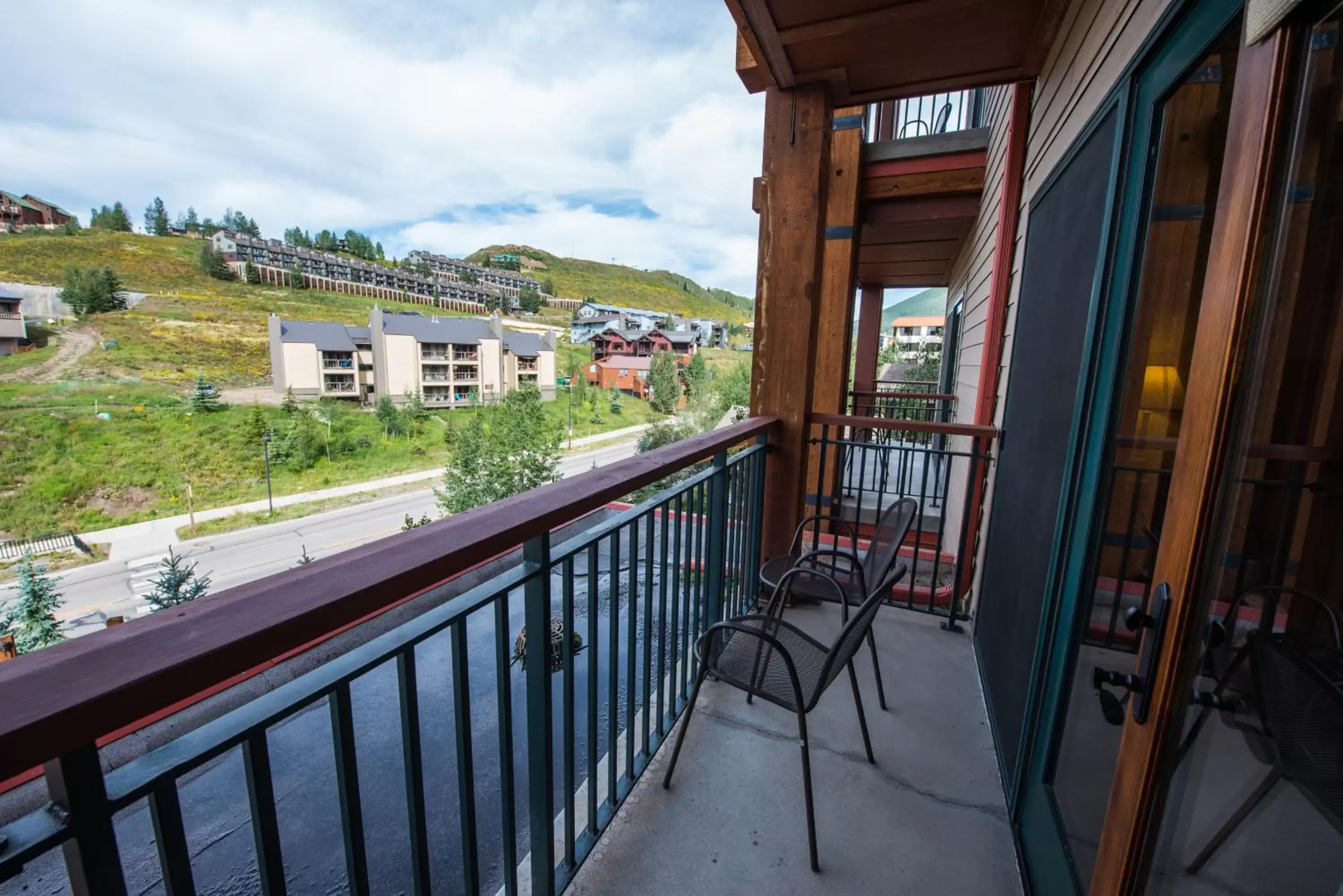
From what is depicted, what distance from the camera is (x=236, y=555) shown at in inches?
920

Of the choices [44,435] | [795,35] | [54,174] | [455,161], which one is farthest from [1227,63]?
[455,161]

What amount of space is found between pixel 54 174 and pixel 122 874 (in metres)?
71.5

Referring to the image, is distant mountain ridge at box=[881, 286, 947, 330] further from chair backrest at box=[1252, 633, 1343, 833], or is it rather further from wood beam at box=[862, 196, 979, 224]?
chair backrest at box=[1252, 633, 1343, 833]

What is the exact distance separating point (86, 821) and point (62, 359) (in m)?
46.3

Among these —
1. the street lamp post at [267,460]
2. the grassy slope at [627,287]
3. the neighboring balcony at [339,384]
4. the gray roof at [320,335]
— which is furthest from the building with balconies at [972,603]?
the grassy slope at [627,287]

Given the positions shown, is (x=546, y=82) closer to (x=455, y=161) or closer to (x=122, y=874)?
(x=455, y=161)

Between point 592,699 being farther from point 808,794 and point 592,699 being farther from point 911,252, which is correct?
point 911,252

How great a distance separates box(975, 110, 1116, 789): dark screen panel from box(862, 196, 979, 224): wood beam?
226cm

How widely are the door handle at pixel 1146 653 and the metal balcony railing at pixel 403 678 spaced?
0.88 m

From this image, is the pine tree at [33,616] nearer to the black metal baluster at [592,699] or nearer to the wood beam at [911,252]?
the black metal baluster at [592,699]

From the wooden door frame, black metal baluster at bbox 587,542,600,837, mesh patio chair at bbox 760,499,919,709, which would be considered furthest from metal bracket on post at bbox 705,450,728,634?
the wooden door frame

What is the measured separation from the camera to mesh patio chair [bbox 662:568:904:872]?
1.34m

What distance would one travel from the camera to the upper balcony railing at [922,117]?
18.7 ft

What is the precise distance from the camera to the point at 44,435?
28.9 m
